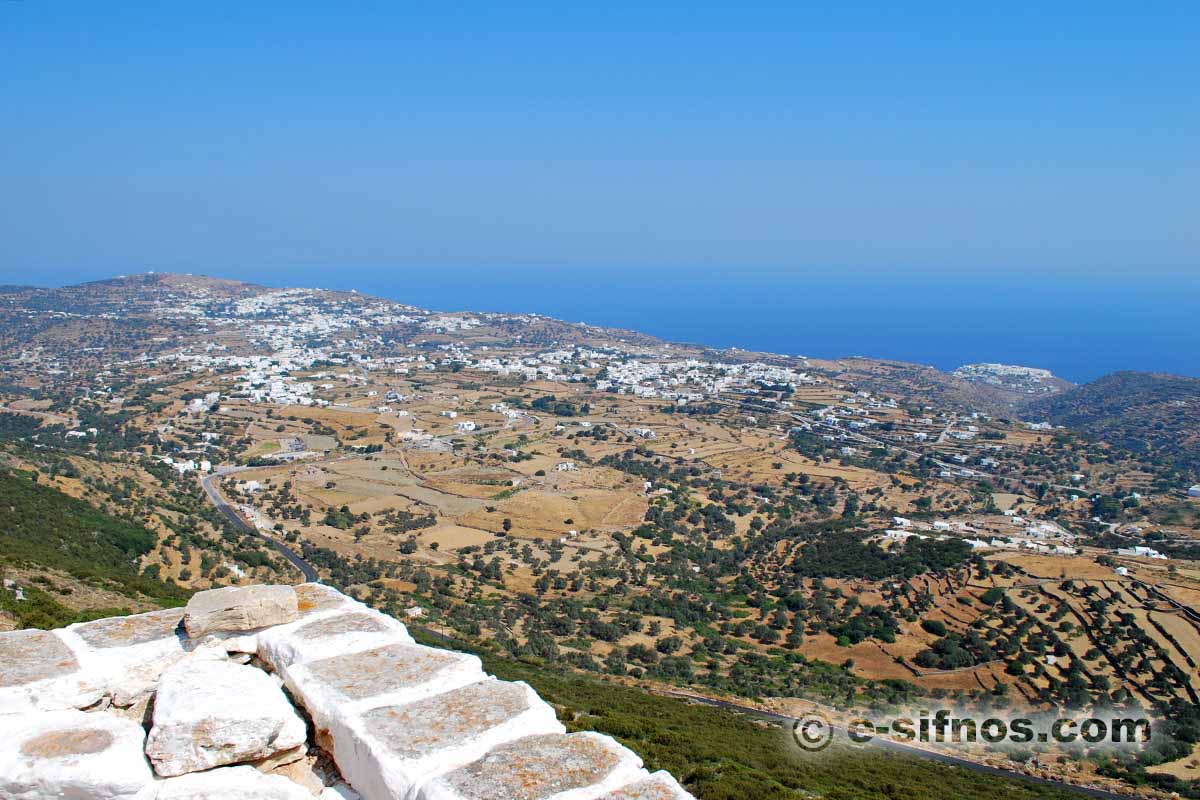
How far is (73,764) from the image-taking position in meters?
2.65

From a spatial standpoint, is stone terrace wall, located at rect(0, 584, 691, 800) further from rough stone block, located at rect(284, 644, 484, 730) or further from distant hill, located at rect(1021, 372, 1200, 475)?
distant hill, located at rect(1021, 372, 1200, 475)

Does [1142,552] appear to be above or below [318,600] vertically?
below

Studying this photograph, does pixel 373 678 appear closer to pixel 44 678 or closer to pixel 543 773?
pixel 543 773

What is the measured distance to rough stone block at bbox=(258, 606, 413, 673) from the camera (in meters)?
3.60

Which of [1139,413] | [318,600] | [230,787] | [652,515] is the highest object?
[230,787]

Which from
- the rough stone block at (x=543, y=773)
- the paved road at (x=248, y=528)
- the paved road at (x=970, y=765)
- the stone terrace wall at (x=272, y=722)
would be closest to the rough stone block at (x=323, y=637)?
the stone terrace wall at (x=272, y=722)

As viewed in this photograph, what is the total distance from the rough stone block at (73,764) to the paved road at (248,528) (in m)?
21.5

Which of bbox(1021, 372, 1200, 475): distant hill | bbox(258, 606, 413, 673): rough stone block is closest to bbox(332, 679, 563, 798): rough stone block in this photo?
bbox(258, 606, 413, 673): rough stone block

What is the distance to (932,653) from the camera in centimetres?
2212

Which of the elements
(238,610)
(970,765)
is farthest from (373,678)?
(970,765)

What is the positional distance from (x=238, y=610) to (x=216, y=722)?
3.77 ft

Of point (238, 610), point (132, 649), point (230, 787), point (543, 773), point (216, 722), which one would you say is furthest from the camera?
point (238, 610)

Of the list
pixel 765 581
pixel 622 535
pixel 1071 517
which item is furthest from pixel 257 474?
pixel 1071 517

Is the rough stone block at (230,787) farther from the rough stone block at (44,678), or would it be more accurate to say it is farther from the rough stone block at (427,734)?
the rough stone block at (44,678)
